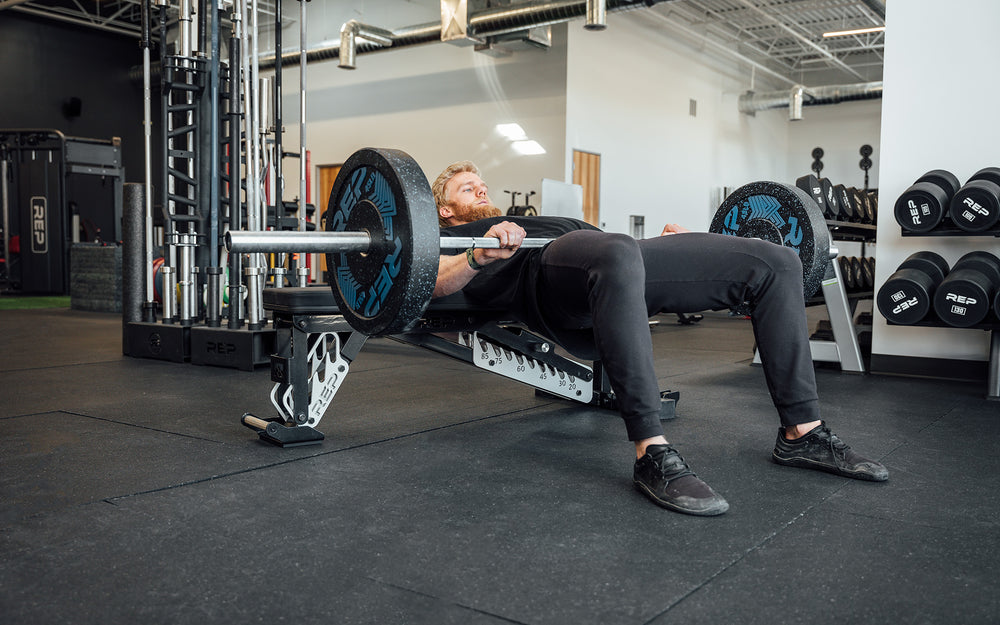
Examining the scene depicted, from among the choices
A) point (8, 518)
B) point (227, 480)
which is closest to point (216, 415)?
point (227, 480)

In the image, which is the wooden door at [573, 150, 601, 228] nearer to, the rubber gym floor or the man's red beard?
the rubber gym floor

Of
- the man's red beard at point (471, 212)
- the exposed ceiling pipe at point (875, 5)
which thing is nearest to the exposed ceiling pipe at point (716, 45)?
the exposed ceiling pipe at point (875, 5)

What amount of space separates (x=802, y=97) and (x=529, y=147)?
4.65m

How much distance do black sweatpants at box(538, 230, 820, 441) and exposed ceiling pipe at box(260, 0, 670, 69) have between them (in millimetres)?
5086

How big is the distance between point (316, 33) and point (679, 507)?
9.12 meters

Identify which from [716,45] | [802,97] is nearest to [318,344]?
[716,45]

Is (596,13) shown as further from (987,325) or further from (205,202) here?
(987,325)

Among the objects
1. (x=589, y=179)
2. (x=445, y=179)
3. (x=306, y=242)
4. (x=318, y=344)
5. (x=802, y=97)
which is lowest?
(x=318, y=344)

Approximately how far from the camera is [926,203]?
9.53ft

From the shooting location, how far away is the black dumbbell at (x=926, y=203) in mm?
2900

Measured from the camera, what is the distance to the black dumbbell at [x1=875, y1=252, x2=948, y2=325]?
9.32 feet

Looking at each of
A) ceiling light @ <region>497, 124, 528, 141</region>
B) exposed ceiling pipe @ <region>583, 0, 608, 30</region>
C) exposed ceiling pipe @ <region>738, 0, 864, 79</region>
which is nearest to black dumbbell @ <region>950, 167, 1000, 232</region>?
exposed ceiling pipe @ <region>583, 0, 608, 30</region>

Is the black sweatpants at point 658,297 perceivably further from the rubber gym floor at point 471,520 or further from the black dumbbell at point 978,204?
the black dumbbell at point 978,204

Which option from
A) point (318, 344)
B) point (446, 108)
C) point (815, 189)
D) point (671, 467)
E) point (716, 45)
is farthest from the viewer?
point (716, 45)
